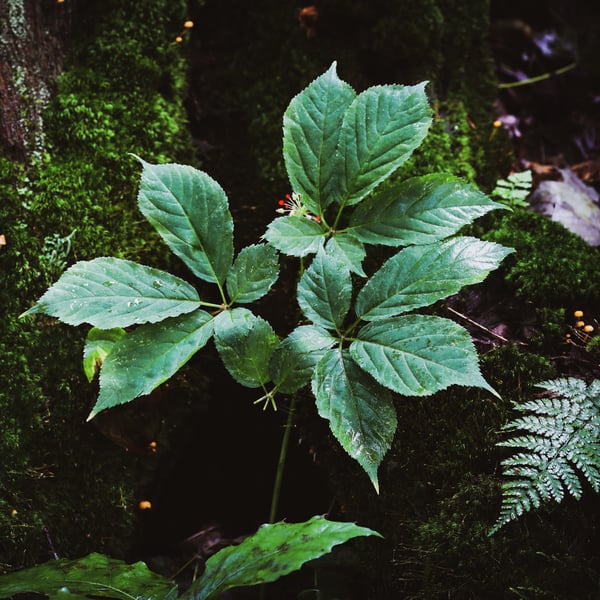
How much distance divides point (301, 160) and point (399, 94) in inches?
17.0

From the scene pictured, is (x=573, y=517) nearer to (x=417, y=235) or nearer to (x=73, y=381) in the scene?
(x=417, y=235)

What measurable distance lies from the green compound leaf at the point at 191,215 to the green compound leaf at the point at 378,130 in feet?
1.60

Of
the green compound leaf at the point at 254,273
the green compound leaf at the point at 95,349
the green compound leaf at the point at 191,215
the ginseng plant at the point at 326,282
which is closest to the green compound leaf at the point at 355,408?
the ginseng plant at the point at 326,282

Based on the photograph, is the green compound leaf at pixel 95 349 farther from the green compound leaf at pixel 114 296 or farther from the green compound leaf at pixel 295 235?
the green compound leaf at pixel 295 235

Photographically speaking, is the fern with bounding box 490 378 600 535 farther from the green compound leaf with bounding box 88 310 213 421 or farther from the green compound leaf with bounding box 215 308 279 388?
the green compound leaf with bounding box 88 310 213 421

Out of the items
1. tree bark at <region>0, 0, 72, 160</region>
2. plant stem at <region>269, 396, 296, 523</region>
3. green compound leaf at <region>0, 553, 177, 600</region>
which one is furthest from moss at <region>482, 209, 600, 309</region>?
tree bark at <region>0, 0, 72, 160</region>

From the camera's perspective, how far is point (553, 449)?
1.69 meters

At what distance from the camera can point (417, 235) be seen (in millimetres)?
1858

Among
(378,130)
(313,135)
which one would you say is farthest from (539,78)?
(313,135)

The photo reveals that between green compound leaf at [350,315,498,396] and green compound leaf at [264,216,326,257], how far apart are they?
37 cm

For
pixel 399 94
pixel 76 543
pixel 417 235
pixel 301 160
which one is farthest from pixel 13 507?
pixel 399 94

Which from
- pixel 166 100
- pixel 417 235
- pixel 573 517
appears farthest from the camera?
pixel 166 100

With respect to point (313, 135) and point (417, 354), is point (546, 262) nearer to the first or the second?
point (417, 354)

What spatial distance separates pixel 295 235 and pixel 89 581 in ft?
4.21
